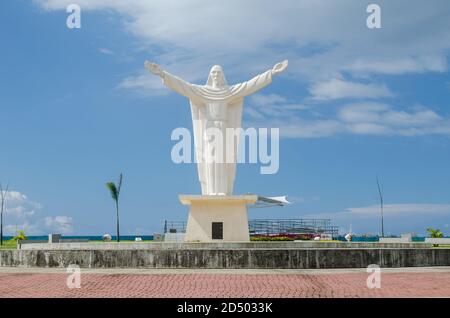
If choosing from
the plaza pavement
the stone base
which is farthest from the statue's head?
the plaza pavement

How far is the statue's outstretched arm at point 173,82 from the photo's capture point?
24641 millimetres

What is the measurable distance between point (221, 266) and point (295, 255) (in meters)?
2.14

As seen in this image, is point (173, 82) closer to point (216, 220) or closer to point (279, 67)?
point (279, 67)

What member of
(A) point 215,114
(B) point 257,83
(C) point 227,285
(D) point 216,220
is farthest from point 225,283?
(B) point 257,83

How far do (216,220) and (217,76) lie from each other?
6.69 meters

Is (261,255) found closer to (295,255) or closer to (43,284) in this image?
(295,255)

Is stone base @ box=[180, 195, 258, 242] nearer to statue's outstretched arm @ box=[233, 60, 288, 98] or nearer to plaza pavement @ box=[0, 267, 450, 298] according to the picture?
statue's outstretched arm @ box=[233, 60, 288, 98]

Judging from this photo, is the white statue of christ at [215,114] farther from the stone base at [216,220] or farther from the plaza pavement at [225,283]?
the plaza pavement at [225,283]

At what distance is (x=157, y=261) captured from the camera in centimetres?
1583

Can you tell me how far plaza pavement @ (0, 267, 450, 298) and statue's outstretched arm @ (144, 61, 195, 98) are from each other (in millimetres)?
11654

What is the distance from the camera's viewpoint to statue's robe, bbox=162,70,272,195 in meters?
25.4

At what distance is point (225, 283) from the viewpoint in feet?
40.3
